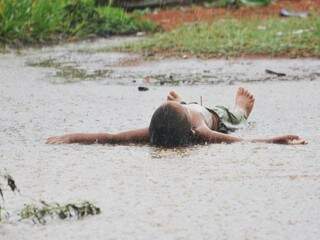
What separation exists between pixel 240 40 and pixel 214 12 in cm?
459

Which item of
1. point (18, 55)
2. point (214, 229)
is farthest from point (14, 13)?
point (214, 229)

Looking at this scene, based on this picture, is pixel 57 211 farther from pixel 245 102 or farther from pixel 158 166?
pixel 245 102

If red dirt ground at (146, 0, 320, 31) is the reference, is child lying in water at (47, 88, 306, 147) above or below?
above

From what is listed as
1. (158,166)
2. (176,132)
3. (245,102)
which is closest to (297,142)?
(176,132)

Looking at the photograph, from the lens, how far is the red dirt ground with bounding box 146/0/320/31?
56.8 feet

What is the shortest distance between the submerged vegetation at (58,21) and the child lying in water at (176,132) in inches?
291

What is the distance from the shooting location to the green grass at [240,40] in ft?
42.3

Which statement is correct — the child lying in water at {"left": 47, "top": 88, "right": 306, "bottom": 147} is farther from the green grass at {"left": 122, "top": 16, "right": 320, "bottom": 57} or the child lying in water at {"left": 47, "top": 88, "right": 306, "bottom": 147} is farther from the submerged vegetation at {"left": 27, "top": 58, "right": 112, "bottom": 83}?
the green grass at {"left": 122, "top": 16, "right": 320, "bottom": 57}

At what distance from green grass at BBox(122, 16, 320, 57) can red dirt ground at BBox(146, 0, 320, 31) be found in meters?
1.47

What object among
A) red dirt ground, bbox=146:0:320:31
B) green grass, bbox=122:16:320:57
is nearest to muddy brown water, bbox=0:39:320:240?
green grass, bbox=122:16:320:57

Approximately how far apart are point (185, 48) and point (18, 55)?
2.21 meters

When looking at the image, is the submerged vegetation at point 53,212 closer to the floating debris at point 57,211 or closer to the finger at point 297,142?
the floating debris at point 57,211

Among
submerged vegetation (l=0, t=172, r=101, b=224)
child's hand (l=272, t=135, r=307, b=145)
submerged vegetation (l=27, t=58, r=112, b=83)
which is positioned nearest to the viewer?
submerged vegetation (l=0, t=172, r=101, b=224)

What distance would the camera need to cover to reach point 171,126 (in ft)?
21.9
